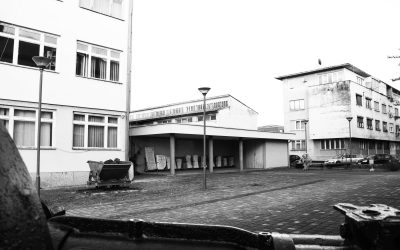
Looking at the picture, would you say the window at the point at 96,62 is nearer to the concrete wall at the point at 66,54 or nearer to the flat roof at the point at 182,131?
the concrete wall at the point at 66,54

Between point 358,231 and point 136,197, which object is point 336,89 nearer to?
point 136,197

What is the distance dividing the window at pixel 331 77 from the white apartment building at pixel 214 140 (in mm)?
18150

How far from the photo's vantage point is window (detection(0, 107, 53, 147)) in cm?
1510

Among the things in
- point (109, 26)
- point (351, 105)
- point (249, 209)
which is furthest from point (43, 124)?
point (351, 105)

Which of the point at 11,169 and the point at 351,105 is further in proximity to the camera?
the point at 351,105

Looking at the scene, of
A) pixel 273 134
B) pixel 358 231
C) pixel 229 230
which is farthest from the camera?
pixel 273 134

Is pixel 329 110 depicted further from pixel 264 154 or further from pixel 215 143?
pixel 215 143

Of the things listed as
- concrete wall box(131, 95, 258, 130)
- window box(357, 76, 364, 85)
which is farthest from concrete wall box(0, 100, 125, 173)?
window box(357, 76, 364, 85)

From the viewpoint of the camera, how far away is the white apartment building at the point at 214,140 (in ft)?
90.7

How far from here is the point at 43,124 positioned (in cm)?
1630

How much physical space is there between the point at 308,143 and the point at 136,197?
44.6 metres

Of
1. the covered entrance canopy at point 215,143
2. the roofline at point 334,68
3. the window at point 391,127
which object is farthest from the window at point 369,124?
the covered entrance canopy at point 215,143

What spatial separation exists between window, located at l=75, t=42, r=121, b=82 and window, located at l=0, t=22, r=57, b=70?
1384 millimetres

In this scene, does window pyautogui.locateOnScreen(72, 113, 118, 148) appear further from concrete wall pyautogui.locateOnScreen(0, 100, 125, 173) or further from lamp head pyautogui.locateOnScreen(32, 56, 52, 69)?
lamp head pyautogui.locateOnScreen(32, 56, 52, 69)
